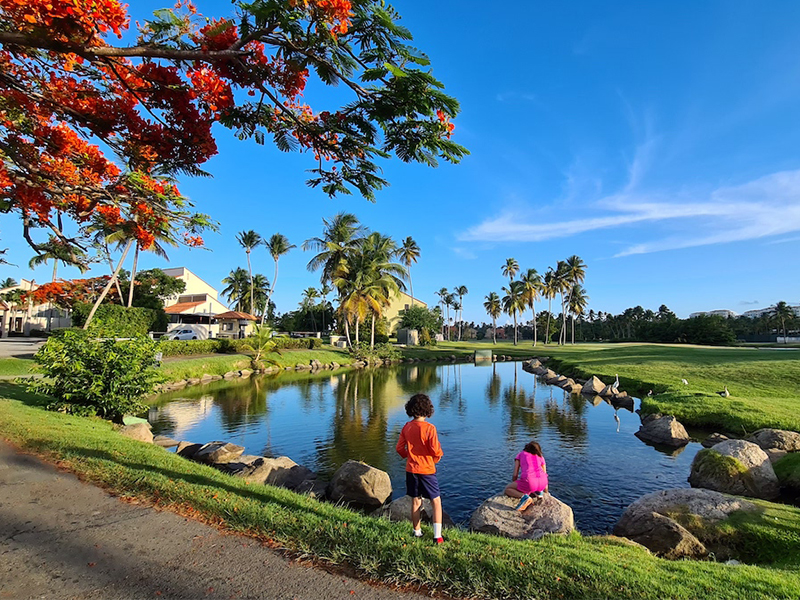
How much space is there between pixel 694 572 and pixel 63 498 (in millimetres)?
7157

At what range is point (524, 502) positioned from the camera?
7.12 m

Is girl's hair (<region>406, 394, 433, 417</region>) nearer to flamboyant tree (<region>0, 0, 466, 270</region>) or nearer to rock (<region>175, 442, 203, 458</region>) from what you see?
flamboyant tree (<region>0, 0, 466, 270</region>)

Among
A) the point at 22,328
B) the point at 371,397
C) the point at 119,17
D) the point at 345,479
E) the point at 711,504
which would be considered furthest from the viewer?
the point at 22,328

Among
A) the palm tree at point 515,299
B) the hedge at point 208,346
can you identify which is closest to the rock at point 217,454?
the hedge at point 208,346

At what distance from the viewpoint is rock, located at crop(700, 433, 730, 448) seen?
1254 centimetres

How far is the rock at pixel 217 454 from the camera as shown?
998cm

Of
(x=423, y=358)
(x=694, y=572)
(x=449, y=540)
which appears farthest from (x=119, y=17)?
(x=423, y=358)

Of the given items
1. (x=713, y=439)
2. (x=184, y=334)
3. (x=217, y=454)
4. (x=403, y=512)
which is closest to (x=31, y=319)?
(x=184, y=334)

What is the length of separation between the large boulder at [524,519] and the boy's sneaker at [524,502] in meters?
0.07

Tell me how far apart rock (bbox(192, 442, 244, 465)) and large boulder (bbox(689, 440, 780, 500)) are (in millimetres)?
10475

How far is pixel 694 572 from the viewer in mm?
4102

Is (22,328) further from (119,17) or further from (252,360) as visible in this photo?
(119,17)

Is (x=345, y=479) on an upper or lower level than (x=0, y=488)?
lower

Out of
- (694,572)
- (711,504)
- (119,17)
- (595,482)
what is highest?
(119,17)
